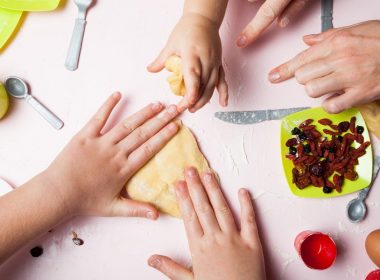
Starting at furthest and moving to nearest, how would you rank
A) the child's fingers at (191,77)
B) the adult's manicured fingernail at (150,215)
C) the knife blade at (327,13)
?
the knife blade at (327,13)
the adult's manicured fingernail at (150,215)
the child's fingers at (191,77)

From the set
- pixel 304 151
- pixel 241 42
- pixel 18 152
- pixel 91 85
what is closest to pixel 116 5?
pixel 91 85

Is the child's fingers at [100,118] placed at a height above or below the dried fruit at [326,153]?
above

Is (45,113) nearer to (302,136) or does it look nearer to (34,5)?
(34,5)

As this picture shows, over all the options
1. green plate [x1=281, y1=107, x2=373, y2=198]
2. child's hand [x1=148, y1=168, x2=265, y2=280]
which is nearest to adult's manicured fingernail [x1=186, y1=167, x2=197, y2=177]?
child's hand [x1=148, y1=168, x2=265, y2=280]

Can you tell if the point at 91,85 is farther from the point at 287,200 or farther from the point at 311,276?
the point at 311,276

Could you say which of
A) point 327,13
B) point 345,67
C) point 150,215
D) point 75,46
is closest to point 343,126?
point 345,67

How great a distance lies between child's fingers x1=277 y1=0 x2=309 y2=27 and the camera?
108 centimetres

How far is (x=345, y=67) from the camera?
3.19 ft

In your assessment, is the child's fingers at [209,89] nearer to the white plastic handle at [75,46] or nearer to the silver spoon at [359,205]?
the white plastic handle at [75,46]

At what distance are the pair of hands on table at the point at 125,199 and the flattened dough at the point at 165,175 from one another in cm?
2

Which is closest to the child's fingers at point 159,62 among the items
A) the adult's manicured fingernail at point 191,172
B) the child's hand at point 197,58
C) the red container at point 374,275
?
the child's hand at point 197,58

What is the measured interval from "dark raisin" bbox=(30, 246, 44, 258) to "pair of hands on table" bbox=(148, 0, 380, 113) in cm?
45

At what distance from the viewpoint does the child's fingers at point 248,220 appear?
1038mm

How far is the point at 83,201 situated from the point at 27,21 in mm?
441
